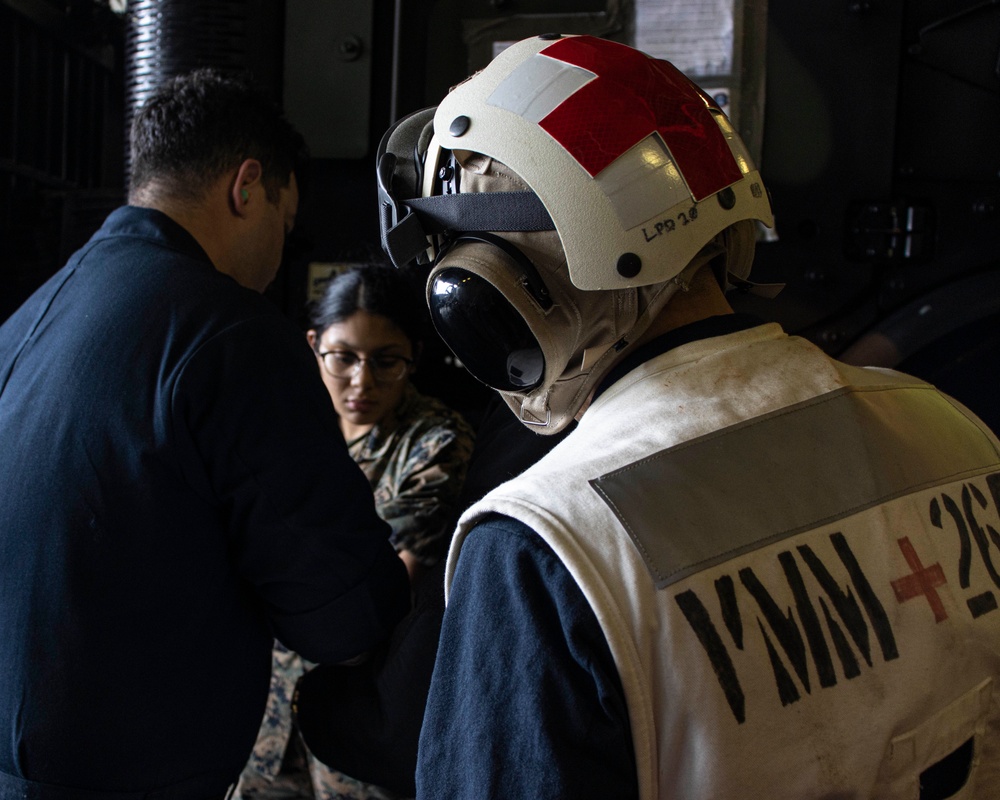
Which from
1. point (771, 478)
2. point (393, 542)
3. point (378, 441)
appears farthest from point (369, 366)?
point (771, 478)

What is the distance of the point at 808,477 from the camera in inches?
34.4

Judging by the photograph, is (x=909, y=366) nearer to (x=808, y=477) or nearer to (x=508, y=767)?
(x=808, y=477)

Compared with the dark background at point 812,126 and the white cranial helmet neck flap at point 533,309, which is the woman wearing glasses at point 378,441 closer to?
the dark background at point 812,126

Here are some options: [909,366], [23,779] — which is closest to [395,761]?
[23,779]

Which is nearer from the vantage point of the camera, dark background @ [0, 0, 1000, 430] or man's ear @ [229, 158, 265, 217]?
man's ear @ [229, 158, 265, 217]

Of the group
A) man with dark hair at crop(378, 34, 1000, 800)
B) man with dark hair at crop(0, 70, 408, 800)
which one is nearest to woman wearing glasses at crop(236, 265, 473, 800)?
man with dark hair at crop(0, 70, 408, 800)

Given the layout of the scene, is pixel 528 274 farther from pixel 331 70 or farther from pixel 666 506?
pixel 331 70

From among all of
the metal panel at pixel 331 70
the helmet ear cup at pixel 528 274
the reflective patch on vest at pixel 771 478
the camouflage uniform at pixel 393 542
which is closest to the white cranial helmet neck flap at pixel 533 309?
the helmet ear cup at pixel 528 274

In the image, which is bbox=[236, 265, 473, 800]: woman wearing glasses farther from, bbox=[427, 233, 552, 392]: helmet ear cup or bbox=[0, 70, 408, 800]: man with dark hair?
bbox=[427, 233, 552, 392]: helmet ear cup

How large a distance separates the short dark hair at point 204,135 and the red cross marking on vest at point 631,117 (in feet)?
2.98

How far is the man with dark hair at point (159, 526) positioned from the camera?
4.58 ft

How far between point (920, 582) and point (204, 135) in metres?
1.42

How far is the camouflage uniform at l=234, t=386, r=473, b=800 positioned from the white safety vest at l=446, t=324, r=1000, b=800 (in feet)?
3.46

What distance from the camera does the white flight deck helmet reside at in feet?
3.10
